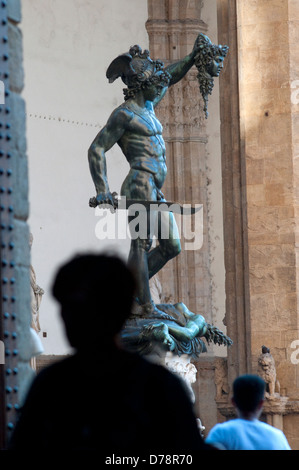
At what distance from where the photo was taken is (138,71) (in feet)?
32.1

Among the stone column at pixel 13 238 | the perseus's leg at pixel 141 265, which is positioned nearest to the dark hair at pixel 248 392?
the stone column at pixel 13 238

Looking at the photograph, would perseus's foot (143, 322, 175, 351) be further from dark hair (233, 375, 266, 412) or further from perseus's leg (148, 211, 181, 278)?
dark hair (233, 375, 266, 412)

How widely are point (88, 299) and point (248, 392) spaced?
1944 millimetres

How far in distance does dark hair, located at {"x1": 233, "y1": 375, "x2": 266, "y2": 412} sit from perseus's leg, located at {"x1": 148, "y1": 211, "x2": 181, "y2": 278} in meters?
3.89

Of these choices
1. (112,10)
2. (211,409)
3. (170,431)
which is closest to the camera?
(170,431)

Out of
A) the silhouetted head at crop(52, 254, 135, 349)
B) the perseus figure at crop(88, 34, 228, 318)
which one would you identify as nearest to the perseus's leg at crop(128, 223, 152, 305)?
the perseus figure at crop(88, 34, 228, 318)

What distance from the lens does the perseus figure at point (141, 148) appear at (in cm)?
966

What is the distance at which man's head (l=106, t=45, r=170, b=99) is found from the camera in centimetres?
979

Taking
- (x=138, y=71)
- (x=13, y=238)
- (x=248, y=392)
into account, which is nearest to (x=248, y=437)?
(x=248, y=392)

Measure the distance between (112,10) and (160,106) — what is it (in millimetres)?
1617

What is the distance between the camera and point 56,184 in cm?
1966

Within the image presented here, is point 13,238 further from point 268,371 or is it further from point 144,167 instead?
point 268,371
